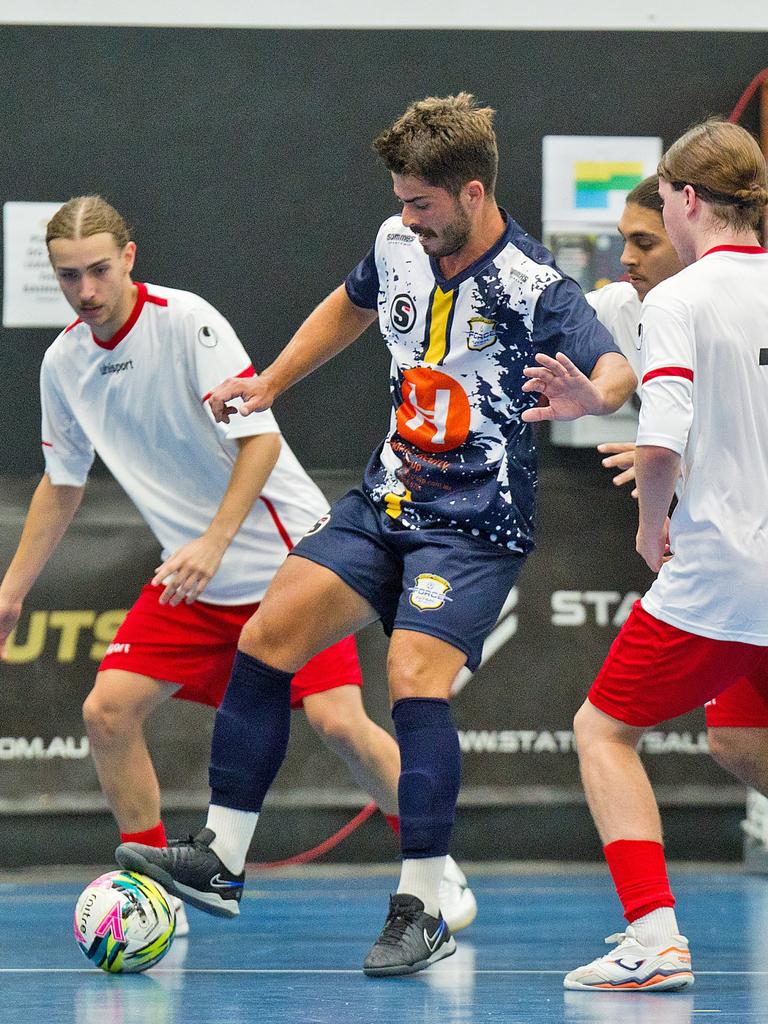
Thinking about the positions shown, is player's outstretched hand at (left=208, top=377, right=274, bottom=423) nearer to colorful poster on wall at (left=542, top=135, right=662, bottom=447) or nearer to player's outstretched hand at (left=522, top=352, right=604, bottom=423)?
player's outstretched hand at (left=522, top=352, right=604, bottom=423)

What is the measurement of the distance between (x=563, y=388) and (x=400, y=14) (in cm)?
268

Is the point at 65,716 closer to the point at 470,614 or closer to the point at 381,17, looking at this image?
the point at 470,614

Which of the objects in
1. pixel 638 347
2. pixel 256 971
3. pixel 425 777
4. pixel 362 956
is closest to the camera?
pixel 425 777

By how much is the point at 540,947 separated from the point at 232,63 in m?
3.08

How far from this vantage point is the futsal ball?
3.67 m

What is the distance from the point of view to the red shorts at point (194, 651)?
4.35 metres

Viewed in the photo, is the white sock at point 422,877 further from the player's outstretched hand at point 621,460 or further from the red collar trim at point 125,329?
the red collar trim at point 125,329

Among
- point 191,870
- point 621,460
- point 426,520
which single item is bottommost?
point 191,870

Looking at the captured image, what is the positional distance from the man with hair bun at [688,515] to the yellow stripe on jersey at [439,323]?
1.66 ft

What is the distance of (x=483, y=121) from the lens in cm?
364

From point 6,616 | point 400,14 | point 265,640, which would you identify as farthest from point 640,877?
point 400,14

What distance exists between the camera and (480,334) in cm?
368

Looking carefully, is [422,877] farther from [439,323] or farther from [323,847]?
[323,847]

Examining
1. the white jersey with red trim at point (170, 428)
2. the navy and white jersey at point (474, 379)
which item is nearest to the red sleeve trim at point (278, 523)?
the white jersey with red trim at point (170, 428)
